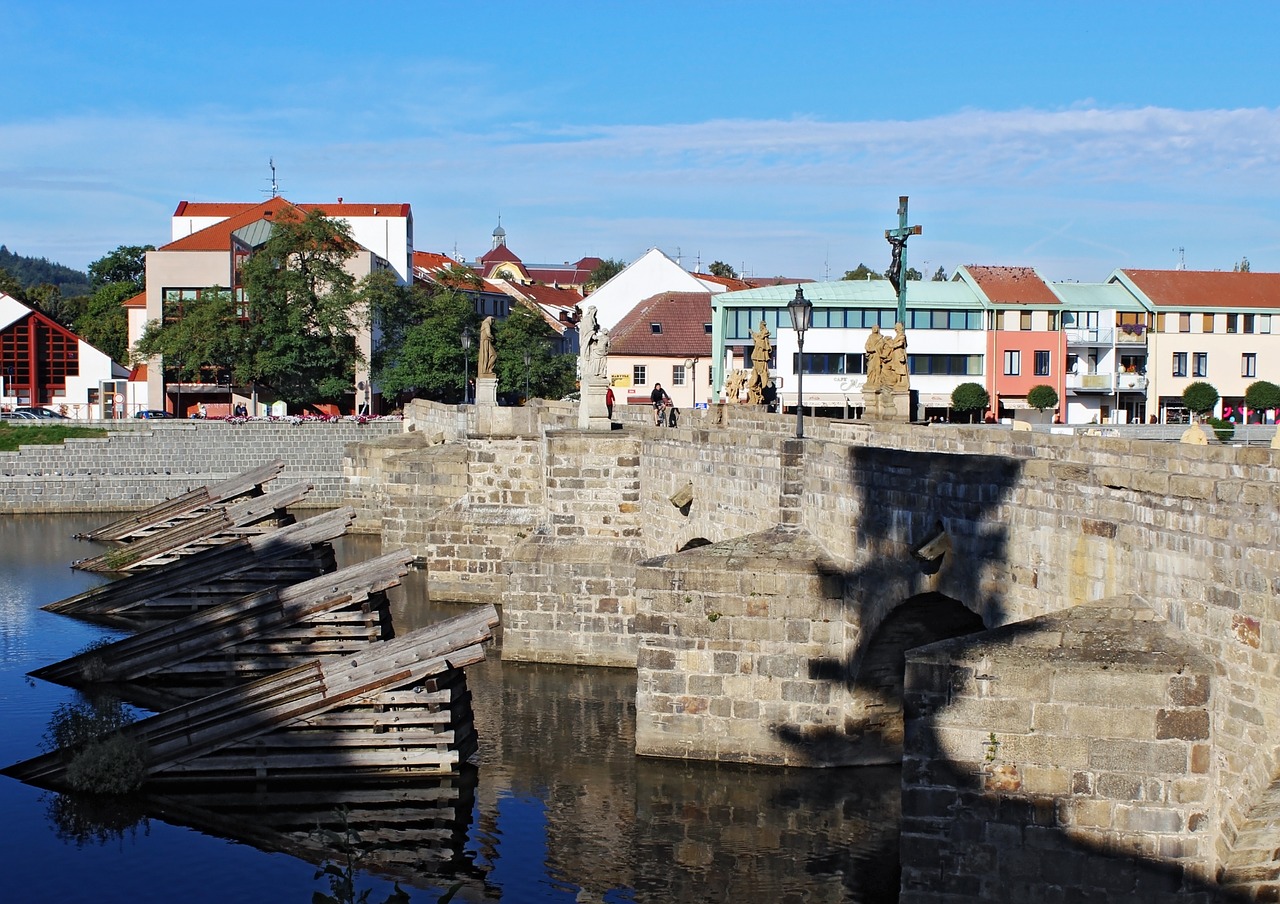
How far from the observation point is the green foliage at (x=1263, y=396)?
3503 centimetres

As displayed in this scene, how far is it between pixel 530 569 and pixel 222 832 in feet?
27.1

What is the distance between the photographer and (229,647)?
21.8 meters

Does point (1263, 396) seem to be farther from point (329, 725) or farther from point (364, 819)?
point (364, 819)

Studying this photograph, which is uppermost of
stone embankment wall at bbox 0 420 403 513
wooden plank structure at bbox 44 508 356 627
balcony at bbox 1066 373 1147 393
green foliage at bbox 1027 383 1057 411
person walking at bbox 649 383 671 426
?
balcony at bbox 1066 373 1147 393

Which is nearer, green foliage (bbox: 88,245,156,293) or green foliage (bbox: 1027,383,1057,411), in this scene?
green foliage (bbox: 1027,383,1057,411)

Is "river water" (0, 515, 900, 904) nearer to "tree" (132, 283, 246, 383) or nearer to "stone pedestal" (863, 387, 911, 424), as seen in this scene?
"stone pedestal" (863, 387, 911, 424)

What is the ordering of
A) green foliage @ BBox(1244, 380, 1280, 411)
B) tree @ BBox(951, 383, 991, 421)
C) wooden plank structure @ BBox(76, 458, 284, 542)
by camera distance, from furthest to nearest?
tree @ BBox(951, 383, 991, 421) < wooden plank structure @ BBox(76, 458, 284, 542) < green foliage @ BBox(1244, 380, 1280, 411)

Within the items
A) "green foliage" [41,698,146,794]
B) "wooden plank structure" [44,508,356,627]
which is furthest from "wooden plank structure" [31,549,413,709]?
"wooden plank structure" [44,508,356,627]

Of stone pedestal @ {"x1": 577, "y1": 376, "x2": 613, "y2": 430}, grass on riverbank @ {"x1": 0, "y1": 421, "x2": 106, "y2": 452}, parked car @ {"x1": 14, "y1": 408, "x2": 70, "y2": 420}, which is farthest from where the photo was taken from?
parked car @ {"x1": 14, "y1": 408, "x2": 70, "y2": 420}

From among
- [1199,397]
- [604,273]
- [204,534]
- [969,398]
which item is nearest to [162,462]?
[204,534]

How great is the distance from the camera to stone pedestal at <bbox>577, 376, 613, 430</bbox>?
25.3 metres

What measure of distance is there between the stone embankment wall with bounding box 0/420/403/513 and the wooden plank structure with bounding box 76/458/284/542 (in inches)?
223

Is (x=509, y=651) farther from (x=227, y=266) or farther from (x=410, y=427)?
(x=227, y=266)

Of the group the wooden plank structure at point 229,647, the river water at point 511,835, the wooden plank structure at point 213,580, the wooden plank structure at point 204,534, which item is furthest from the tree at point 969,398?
the river water at point 511,835
